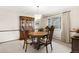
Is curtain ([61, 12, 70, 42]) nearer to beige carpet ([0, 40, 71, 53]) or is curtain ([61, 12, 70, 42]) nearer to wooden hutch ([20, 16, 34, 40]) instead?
beige carpet ([0, 40, 71, 53])

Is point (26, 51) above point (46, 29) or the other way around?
the other way around

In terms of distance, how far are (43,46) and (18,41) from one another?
52cm

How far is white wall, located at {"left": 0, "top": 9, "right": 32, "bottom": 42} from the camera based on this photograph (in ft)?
4.51

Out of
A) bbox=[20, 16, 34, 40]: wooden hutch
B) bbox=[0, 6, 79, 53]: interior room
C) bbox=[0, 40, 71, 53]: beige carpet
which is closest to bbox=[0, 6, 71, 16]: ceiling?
bbox=[0, 6, 79, 53]: interior room

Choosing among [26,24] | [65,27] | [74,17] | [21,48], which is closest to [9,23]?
[26,24]

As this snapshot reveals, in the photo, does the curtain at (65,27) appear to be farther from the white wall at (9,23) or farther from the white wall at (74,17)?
the white wall at (9,23)

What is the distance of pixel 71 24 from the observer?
4.75 ft

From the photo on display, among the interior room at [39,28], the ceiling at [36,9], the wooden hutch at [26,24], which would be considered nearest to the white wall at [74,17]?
the interior room at [39,28]

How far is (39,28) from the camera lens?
150cm

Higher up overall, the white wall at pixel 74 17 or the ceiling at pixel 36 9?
the ceiling at pixel 36 9

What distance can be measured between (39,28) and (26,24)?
29 cm

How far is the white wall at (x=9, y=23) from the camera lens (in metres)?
1.38
